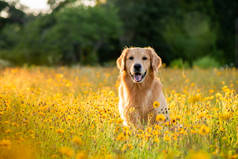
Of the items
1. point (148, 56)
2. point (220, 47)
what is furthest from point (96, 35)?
point (148, 56)

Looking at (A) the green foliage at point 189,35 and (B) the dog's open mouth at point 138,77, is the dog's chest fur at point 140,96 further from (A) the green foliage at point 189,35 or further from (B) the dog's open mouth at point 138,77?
(A) the green foliage at point 189,35

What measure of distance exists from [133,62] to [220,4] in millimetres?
18947

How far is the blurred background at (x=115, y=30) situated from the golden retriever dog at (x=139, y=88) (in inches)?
613

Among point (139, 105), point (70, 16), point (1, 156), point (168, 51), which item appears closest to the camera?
point (1, 156)

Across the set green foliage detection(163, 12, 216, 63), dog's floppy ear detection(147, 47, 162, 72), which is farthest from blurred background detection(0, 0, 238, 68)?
dog's floppy ear detection(147, 47, 162, 72)

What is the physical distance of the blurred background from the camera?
21.0 meters

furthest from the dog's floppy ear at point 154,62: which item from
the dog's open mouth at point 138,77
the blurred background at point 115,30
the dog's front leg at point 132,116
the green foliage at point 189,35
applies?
the green foliage at point 189,35

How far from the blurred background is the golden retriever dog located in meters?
15.6

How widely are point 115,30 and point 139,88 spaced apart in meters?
22.2

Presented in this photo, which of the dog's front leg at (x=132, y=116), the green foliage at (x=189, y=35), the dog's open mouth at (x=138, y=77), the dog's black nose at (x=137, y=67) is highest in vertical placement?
the green foliage at (x=189, y=35)

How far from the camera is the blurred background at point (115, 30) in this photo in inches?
827

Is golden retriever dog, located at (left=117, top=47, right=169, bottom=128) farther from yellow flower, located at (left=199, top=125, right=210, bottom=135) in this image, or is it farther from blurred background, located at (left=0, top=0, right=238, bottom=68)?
blurred background, located at (left=0, top=0, right=238, bottom=68)

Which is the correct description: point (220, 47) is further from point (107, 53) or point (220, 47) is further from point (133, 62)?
point (133, 62)

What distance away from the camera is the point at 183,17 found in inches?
1198
